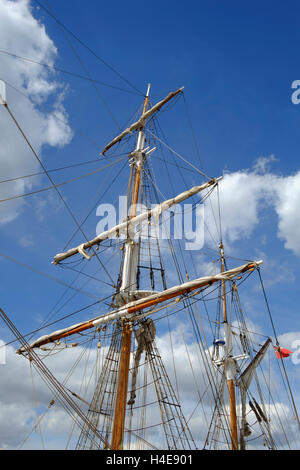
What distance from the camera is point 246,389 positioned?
2519 centimetres

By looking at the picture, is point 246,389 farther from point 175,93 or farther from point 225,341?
point 175,93

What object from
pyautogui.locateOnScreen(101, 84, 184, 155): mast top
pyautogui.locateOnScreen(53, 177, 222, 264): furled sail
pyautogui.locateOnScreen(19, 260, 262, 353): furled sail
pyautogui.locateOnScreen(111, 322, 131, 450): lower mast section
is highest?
pyautogui.locateOnScreen(101, 84, 184, 155): mast top

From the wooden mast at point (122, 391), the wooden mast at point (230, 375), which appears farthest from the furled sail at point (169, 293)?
the wooden mast at point (230, 375)

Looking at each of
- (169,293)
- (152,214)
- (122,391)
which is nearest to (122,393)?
(122,391)

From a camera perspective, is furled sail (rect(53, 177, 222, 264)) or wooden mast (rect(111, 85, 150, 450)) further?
furled sail (rect(53, 177, 222, 264))

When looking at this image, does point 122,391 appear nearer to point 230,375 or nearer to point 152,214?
point 152,214

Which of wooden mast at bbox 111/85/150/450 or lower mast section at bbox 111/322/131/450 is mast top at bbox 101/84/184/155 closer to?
wooden mast at bbox 111/85/150/450

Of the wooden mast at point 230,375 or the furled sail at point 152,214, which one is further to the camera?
the wooden mast at point 230,375

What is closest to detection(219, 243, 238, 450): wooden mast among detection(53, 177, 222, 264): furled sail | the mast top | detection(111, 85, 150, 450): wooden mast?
detection(53, 177, 222, 264): furled sail

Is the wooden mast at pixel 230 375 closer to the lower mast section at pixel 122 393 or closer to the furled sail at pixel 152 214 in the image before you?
the furled sail at pixel 152 214
